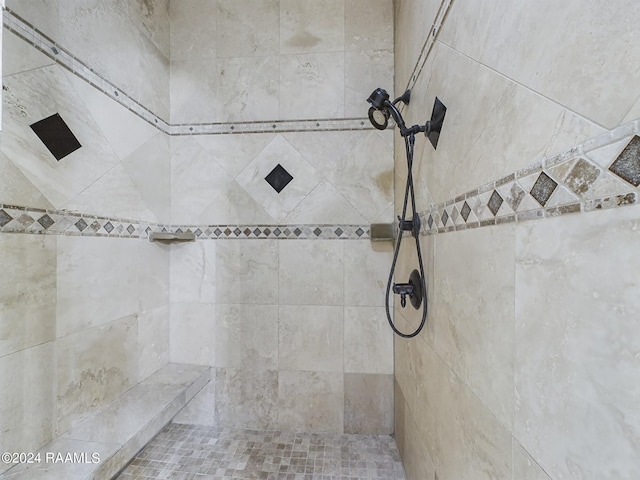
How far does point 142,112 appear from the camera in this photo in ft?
4.97

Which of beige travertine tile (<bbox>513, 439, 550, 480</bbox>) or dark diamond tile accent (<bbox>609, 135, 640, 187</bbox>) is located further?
beige travertine tile (<bbox>513, 439, 550, 480</bbox>)

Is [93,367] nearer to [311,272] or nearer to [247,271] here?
[247,271]

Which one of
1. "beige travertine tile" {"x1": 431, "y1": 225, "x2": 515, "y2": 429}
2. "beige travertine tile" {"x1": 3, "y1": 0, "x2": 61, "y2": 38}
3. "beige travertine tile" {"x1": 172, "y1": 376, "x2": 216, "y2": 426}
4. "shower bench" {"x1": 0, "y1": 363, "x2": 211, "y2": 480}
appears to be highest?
"beige travertine tile" {"x1": 3, "y1": 0, "x2": 61, "y2": 38}

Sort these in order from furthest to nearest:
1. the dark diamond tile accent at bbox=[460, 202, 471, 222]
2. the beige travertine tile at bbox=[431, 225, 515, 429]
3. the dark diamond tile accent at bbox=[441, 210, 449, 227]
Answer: the dark diamond tile accent at bbox=[441, 210, 449, 227] → the dark diamond tile accent at bbox=[460, 202, 471, 222] → the beige travertine tile at bbox=[431, 225, 515, 429]

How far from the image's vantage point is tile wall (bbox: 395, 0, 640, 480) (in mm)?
330

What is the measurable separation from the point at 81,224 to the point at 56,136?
1.20ft

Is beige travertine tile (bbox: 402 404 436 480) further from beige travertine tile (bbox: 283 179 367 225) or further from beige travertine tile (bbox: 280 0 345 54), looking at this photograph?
beige travertine tile (bbox: 280 0 345 54)

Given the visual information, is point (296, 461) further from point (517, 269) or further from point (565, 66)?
point (565, 66)

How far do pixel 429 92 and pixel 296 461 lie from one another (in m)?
1.84

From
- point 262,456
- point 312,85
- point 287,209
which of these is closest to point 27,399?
point 262,456

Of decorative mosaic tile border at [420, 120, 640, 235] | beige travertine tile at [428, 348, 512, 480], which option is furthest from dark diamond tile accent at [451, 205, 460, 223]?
beige travertine tile at [428, 348, 512, 480]

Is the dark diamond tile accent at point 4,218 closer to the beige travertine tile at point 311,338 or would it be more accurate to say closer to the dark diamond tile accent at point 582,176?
the beige travertine tile at point 311,338

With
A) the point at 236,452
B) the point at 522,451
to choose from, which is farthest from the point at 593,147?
the point at 236,452

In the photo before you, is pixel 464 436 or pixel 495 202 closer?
pixel 495 202
